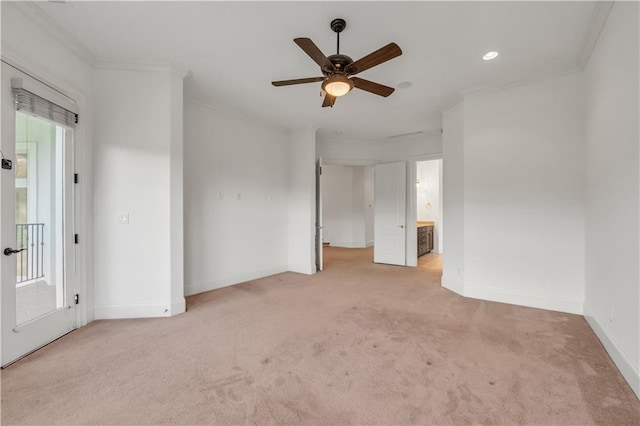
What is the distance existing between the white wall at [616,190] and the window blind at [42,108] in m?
4.65

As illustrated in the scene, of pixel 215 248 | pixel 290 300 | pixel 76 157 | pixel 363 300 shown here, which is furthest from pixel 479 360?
pixel 76 157

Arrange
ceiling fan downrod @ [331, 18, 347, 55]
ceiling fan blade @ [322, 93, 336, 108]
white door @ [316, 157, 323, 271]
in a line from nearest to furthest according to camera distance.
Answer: ceiling fan downrod @ [331, 18, 347, 55], ceiling fan blade @ [322, 93, 336, 108], white door @ [316, 157, 323, 271]

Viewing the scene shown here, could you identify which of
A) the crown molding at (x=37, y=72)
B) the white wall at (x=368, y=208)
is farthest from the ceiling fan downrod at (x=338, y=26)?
the white wall at (x=368, y=208)

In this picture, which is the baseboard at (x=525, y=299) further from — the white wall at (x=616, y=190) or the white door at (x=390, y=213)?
the white door at (x=390, y=213)

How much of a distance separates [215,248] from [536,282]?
14.6 feet

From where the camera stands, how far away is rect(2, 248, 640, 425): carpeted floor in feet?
5.54

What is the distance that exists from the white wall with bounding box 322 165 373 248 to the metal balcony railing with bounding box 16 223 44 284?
714 cm

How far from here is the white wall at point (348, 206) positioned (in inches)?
347

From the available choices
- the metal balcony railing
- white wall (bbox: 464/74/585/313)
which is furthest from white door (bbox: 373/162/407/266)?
the metal balcony railing

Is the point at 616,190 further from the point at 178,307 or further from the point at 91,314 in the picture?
the point at 91,314

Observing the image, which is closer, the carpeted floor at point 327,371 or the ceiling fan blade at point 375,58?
the carpeted floor at point 327,371

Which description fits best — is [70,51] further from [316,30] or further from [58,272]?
[316,30]

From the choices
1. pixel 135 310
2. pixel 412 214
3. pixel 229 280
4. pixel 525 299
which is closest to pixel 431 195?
pixel 412 214

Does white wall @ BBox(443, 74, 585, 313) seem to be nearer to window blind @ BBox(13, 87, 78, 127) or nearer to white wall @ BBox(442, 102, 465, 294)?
white wall @ BBox(442, 102, 465, 294)
